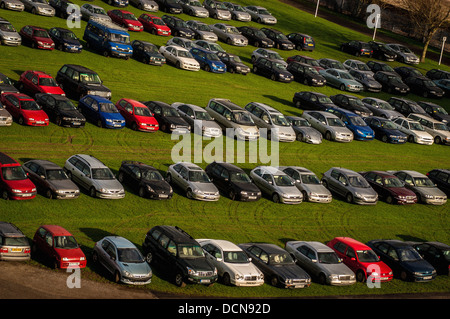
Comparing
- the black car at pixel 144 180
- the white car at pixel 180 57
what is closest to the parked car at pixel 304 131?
the white car at pixel 180 57

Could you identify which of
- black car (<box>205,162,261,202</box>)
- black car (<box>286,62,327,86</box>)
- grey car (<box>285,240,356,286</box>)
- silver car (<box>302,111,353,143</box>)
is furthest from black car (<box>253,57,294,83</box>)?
grey car (<box>285,240,356,286</box>)

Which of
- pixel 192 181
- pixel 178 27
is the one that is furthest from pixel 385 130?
pixel 178 27

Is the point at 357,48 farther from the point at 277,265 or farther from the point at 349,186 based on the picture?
the point at 277,265

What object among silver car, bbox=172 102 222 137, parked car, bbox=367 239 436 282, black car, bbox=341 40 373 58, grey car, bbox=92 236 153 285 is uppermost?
black car, bbox=341 40 373 58

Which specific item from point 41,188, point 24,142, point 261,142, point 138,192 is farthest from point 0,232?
point 261,142

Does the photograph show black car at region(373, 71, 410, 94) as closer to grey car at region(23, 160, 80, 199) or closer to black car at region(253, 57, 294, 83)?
black car at region(253, 57, 294, 83)

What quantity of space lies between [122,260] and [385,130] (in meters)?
28.2

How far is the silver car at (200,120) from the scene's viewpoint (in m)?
41.0

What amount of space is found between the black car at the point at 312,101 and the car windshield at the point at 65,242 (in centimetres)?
2740

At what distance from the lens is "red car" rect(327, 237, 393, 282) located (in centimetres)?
2952

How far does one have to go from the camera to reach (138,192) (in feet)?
108

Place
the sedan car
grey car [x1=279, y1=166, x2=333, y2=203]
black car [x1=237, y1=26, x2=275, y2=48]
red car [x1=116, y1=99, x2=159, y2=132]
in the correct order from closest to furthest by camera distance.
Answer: the sedan car < grey car [x1=279, y1=166, x2=333, y2=203] < red car [x1=116, y1=99, x2=159, y2=132] < black car [x1=237, y1=26, x2=275, y2=48]

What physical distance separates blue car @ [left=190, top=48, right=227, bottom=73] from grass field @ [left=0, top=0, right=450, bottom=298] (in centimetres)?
91

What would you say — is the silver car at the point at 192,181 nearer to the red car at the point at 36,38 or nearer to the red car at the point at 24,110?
the red car at the point at 24,110
